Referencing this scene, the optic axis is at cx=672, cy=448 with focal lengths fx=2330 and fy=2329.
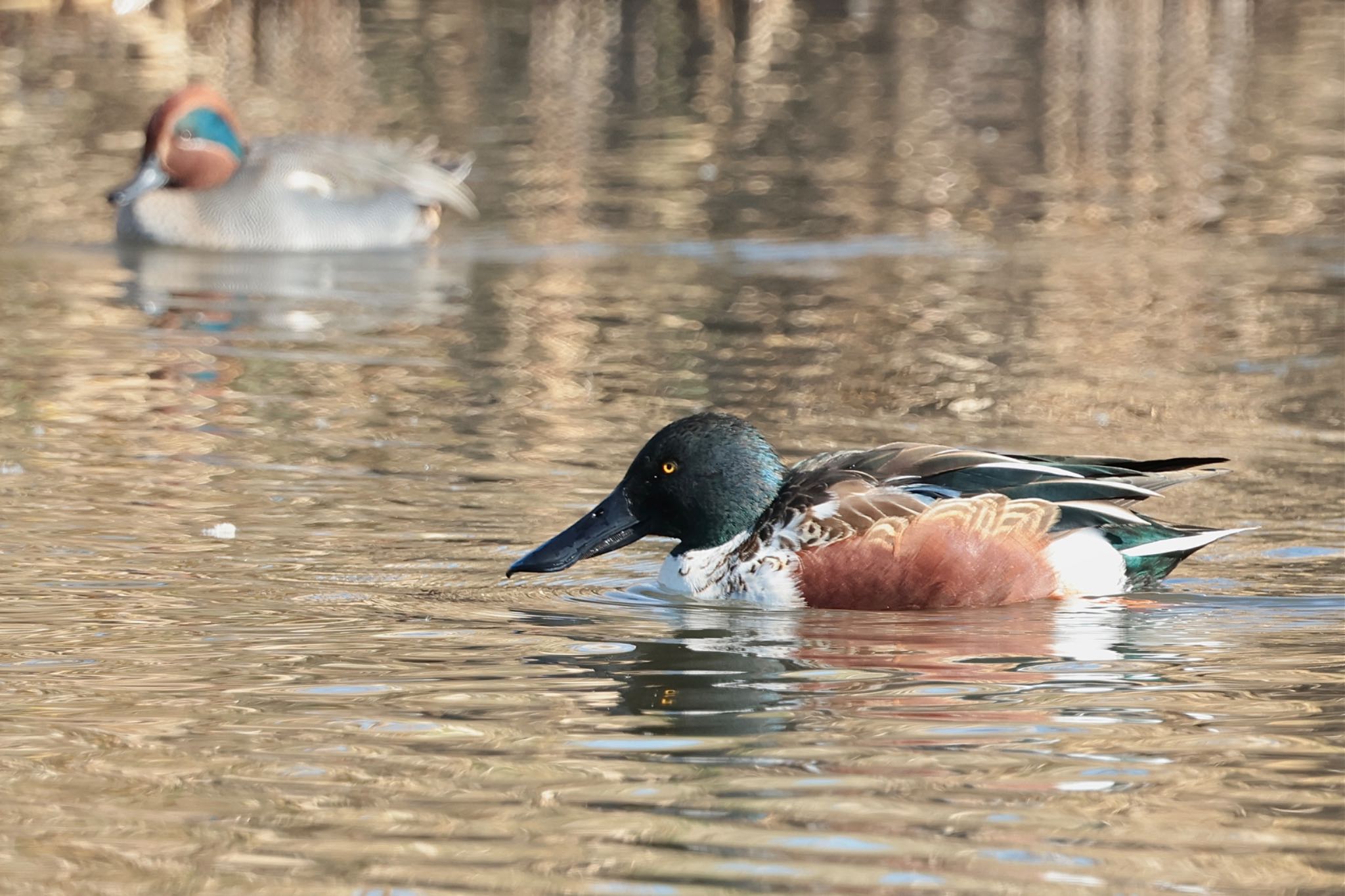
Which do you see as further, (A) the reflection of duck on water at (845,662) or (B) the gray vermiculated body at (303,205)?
(B) the gray vermiculated body at (303,205)

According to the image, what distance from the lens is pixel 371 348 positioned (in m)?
11.9

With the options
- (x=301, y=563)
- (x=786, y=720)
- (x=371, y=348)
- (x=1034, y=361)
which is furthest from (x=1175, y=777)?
(x=371, y=348)

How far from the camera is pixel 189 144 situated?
15766mm

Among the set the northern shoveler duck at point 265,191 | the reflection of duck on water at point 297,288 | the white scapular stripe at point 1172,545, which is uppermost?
the white scapular stripe at point 1172,545

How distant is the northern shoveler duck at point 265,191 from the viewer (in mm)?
15492

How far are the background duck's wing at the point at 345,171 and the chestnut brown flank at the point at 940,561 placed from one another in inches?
365

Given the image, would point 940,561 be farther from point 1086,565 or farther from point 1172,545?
point 1172,545

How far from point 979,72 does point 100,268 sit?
1331 cm

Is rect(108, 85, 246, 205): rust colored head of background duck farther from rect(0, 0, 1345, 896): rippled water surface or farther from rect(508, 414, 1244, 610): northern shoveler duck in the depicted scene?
rect(508, 414, 1244, 610): northern shoveler duck

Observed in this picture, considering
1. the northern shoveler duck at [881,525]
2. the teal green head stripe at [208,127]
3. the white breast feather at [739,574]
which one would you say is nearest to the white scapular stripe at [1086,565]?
the northern shoveler duck at [881,525]

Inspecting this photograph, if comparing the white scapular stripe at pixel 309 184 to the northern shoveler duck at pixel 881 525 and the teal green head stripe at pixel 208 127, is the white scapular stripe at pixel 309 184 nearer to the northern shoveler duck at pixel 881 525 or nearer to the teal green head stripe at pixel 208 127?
the teal green head stripe at pixel 208 127

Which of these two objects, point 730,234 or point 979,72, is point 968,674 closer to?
point 730,234

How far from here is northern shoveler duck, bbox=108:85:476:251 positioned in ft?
50.8

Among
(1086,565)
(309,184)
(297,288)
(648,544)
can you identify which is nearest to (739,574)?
(1086,565)
